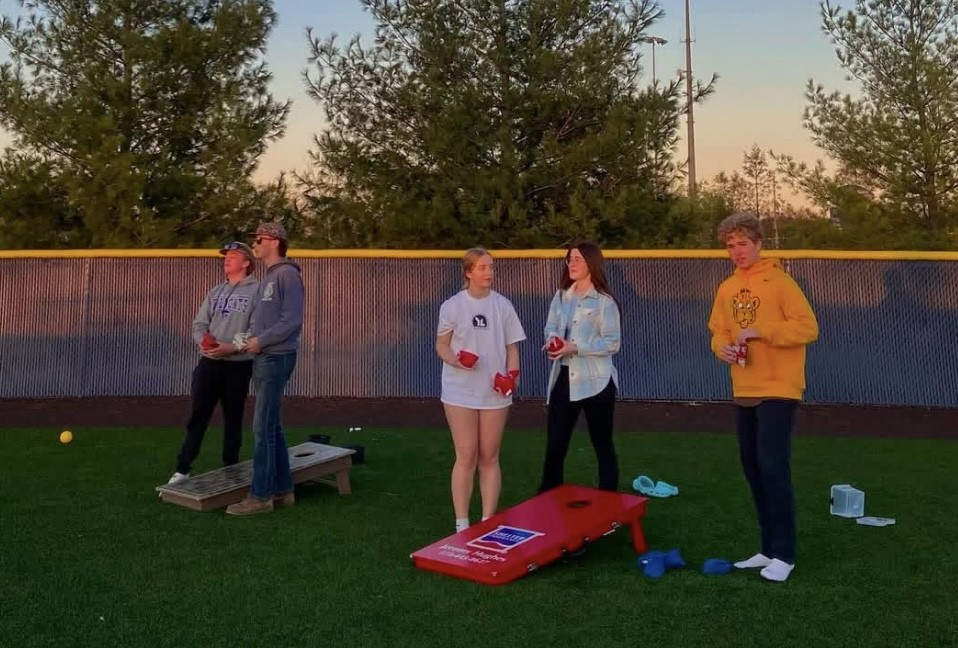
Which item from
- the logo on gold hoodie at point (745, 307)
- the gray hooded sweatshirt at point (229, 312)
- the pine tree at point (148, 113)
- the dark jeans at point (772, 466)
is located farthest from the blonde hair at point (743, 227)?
the pine tree at point (148, 113)

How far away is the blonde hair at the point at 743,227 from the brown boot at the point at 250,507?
357 centimetres

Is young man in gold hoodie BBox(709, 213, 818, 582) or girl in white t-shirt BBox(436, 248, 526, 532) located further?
girl in white t-shirt BBox(436, 248, 526, 532)

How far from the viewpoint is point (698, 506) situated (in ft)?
21.9

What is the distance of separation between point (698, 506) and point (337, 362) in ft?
22.7

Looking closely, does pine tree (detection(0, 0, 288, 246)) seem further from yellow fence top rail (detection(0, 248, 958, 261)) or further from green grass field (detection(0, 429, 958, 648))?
green grass field (detection(0, 429, 958, 648))

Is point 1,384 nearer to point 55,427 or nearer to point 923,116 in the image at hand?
point 55,427

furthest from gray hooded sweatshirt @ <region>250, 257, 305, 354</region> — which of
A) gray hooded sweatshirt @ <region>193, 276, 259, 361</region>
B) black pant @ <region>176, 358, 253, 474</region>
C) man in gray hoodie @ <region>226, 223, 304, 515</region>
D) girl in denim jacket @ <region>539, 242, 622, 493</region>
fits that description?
girl in denim jacket @ <region>539, 242, 622, 493</region>

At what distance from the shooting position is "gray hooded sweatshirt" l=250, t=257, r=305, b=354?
6.16 meters

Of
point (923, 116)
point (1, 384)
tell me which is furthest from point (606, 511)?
point (923, 116)

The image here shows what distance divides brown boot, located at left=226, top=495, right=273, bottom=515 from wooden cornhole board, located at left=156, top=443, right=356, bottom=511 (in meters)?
0.12

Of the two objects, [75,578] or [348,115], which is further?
[348,115]

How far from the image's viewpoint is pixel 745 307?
16.1 ft

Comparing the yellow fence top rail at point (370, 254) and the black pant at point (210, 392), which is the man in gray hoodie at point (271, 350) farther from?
the yellow fence top rail at point (370, 254)

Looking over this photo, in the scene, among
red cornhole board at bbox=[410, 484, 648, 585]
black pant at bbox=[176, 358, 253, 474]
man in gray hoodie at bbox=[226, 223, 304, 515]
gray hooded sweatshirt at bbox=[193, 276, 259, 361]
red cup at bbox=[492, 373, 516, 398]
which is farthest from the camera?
black pant at bbox=[176, 358, 253, 474]
